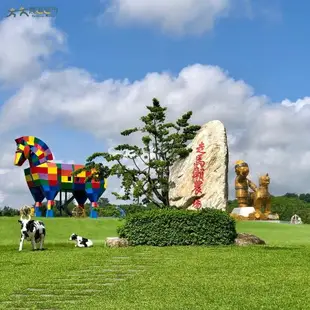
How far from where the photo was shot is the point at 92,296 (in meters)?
7.84

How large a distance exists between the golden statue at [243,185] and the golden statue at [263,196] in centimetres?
47

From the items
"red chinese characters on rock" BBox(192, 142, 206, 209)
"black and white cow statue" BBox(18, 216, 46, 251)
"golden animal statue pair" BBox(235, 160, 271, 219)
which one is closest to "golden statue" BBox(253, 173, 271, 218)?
"golden animal statue pair" BBox(235, 160, 271, 219)

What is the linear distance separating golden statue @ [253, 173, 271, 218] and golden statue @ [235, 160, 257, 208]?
473mm

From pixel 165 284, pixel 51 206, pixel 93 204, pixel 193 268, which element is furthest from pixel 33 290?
pixel 93 204

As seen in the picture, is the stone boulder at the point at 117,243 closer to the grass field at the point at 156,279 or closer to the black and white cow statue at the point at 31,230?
the grass field at the point at 156,279

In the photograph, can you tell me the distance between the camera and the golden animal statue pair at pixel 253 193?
3688 cm

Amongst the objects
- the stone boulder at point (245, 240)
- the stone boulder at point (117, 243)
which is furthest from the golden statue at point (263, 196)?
the stone boulder at point (117, 243)

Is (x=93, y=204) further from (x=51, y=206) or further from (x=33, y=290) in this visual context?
(x=33, y=290)

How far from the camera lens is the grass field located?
23.7 feet

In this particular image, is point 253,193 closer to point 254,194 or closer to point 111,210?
point 254,194

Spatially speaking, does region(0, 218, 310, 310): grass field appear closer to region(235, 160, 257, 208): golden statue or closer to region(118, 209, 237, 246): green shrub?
region(118, 209, 237, 246): green shrub

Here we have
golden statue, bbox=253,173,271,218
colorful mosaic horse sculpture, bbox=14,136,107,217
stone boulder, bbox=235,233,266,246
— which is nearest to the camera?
stone boulder, bbox=235,233,266,246

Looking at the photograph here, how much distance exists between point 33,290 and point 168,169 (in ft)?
50.0

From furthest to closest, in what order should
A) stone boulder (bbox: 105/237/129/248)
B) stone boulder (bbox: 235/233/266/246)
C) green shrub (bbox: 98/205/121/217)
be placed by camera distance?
green shrub (bbox: 98/205/121/217)
stone boulder (bbox: 235/233/266/246)
stone boulder (bbox: 105/237/129/248)
